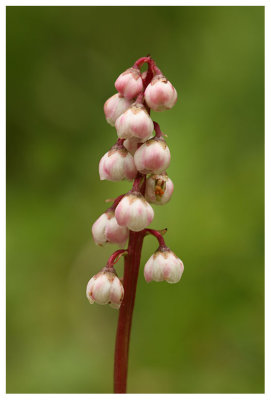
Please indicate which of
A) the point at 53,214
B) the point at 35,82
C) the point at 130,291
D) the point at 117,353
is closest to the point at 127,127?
the point at 130,291

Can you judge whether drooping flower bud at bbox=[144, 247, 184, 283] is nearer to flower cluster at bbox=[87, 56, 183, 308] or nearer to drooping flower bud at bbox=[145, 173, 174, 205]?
flower cluster at bbox=[87, 56, 183, 308]

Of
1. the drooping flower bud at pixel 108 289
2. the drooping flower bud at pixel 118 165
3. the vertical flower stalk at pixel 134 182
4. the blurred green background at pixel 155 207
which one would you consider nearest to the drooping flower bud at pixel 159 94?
the vertical flower stalk at pixel 134 182

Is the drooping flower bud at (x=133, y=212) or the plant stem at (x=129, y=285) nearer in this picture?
the drooping flower bud at (x=133, y=212)

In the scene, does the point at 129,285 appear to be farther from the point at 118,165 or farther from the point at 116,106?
the point at 116,106

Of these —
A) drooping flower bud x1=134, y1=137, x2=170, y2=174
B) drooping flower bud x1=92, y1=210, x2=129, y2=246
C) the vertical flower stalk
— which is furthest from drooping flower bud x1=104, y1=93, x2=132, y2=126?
drooping flower bud x1=92, y1=210, x2=129, y2=246

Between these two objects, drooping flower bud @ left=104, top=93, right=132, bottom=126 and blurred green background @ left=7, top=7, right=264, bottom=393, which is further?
blurred green background @ left=7, top=7, right=264, bottom=393

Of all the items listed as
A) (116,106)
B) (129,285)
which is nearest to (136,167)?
(116,106)

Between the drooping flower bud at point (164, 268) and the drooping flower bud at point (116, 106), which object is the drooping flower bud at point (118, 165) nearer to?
the drooping flower bud at point (116, 106)
